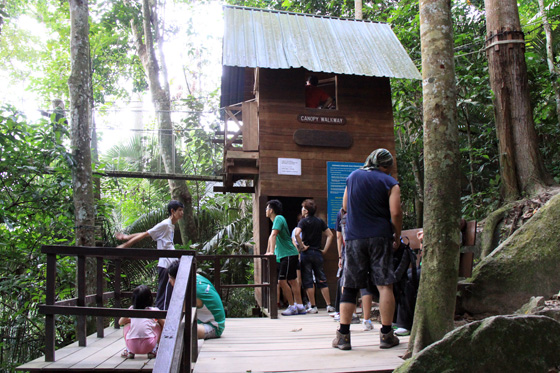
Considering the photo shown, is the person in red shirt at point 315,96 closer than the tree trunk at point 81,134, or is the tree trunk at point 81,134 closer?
the tree trunk at point 81,134

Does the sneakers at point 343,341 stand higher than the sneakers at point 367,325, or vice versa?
the sneakers at point 343,341

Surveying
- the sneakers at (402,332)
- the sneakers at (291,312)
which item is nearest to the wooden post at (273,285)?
the sneakers at (291,312)

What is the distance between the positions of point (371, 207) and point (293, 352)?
5.10 feet

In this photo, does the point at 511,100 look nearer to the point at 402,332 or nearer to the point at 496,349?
the point at 402,332

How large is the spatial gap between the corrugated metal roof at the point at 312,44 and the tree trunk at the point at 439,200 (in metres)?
6.00

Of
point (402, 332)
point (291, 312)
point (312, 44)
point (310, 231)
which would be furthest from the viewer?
point (312, 44)

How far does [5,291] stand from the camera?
8125 millimetres

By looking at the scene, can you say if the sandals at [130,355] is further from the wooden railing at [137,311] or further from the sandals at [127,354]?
the wooden railing at [137,311]

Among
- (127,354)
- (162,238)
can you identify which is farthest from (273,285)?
(127,354)

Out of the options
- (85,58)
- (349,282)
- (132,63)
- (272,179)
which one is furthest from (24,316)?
(132,63)

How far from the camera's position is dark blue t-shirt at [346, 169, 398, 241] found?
15.3 feet

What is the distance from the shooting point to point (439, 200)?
4.04 m

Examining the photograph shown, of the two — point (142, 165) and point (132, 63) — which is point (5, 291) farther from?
point (132, 63)

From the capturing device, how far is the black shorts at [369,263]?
4.55m
